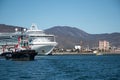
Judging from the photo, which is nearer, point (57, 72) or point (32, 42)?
point (57, 72)

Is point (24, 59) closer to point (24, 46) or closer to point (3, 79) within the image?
point (24, 46)

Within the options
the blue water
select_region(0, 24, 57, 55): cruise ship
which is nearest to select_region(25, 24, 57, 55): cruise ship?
select_region(0, 24, 57, 55): cruise ship

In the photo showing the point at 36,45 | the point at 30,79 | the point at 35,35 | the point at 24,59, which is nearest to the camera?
the point at 30,79

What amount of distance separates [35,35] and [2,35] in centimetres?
1025

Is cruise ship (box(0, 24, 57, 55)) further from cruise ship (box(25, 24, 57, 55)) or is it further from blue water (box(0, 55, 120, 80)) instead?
blue water (box(0, 55, 120, 80))

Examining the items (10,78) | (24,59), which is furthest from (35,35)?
(10,78)

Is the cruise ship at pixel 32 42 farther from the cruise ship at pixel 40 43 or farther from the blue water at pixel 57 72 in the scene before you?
the blue water at pixel 57 72

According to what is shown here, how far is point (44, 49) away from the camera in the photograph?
10994 cm

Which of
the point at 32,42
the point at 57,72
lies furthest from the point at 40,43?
the point at 57,72

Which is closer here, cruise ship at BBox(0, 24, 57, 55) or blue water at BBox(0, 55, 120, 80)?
blue water at BBox(0, 55, 120, 80)

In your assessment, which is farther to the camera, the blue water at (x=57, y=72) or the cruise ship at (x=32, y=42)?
the cruise ship at (x=32, y=42)

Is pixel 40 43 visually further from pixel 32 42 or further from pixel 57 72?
pixel 57 72

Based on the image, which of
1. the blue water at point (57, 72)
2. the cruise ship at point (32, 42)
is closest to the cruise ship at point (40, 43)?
the cruise ship at point (32, 42)

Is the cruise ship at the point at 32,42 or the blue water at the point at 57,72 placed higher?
the cruise ship at the point at 32,42
